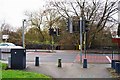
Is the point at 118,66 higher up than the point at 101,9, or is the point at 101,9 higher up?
the point at 101,9

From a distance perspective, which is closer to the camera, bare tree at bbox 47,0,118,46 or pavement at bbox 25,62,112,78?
pavement at bbox 25,62,112,78

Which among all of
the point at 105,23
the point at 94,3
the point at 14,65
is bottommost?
the point at 14,65

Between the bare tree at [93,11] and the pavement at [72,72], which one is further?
the bare tree at [93,11]

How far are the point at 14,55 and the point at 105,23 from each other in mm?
31450

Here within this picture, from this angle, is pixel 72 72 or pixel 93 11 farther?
pixel 93 11

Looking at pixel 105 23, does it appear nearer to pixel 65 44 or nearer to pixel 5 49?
pixel 65 44

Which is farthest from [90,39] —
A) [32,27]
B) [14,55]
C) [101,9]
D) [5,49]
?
[14,55]

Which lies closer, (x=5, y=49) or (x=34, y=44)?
(x=5, y=49)

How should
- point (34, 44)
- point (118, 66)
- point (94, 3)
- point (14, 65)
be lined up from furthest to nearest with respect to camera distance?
point (34, 44) < point (94, 3) < point (14, 65) < point (118, 66)

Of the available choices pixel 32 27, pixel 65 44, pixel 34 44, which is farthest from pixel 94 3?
pixel 32 27

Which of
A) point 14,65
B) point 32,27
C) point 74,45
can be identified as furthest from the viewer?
point 32,27

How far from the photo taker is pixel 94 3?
45.5m

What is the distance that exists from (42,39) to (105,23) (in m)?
19.6

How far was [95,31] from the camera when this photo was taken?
1812 inches
